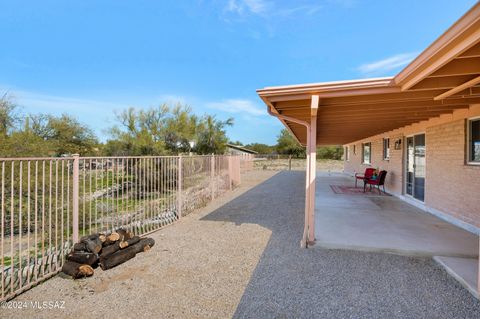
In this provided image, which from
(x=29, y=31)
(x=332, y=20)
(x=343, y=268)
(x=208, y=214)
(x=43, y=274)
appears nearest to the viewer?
(x=43, y=274)

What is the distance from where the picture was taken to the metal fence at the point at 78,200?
3.05 metres

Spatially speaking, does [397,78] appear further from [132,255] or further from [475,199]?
[132,255]

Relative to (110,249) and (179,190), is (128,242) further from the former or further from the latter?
(179,190)

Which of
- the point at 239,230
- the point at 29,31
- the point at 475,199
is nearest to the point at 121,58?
the point at 29,31

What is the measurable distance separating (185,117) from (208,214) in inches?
551

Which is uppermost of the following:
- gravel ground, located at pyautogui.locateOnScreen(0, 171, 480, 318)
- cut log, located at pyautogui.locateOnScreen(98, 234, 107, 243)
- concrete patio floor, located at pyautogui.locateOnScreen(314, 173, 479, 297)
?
cut log, located at pyautogui.locateOnScreen(98, 234, 107, 243)

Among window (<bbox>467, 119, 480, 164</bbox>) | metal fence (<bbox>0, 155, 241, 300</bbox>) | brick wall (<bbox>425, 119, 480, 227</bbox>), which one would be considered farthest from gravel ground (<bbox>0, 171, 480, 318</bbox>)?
window (<bbox>467, 119, 480, 164</bbox>)

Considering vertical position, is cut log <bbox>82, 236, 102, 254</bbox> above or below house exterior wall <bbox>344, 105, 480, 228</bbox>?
below

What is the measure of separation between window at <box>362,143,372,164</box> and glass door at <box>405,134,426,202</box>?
5.15 metres

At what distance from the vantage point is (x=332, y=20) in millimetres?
10016

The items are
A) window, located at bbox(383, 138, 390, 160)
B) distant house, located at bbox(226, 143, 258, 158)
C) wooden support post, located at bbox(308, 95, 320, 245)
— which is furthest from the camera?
distant house, located at bbox(226, 143, 258, 158)

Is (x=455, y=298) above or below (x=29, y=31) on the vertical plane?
below

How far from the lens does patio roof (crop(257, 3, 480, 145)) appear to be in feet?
7.29

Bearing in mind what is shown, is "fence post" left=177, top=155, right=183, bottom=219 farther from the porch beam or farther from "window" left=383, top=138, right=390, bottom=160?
"window" left=383, top=138, right=390, bottom=160
